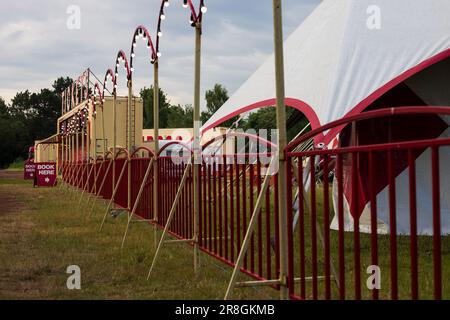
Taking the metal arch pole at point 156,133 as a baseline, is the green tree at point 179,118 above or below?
above

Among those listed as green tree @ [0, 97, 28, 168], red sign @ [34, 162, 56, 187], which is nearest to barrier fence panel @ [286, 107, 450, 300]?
red sign @ [34, 162, 56, 187]

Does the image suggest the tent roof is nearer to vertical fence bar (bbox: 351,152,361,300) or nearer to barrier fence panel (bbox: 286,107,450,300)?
barrier fence panel (bbox: 286,107,450,300)

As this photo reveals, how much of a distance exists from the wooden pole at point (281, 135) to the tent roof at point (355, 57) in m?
3.08

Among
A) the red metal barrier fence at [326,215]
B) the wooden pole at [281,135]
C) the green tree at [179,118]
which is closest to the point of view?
the red metal barrier fence at [326,215]

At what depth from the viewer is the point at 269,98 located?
332 inches

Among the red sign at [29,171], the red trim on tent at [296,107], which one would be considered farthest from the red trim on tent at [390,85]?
the red sign at [29,171]

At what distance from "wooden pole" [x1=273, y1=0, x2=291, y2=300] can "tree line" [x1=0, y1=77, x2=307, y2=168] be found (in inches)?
1353

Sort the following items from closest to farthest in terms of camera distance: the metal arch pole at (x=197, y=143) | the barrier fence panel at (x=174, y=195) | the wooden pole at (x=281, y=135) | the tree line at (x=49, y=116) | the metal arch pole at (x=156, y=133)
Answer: the wooden pole at (x=281, y=135), the metal arch pole at (x=197, y=143), the barrier fence panel at (x=174, y=195), the metal arch pole at (x=156, y=133), the tree line at (x=49, y=116)

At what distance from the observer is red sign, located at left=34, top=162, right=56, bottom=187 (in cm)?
2653

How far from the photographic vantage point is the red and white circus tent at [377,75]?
7.30 m

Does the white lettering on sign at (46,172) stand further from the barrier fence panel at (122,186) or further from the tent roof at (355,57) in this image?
the tent roof at (355,57)

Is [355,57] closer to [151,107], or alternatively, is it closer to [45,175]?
[45,175]

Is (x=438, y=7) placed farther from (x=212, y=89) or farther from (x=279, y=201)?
(x=212, y=89)
